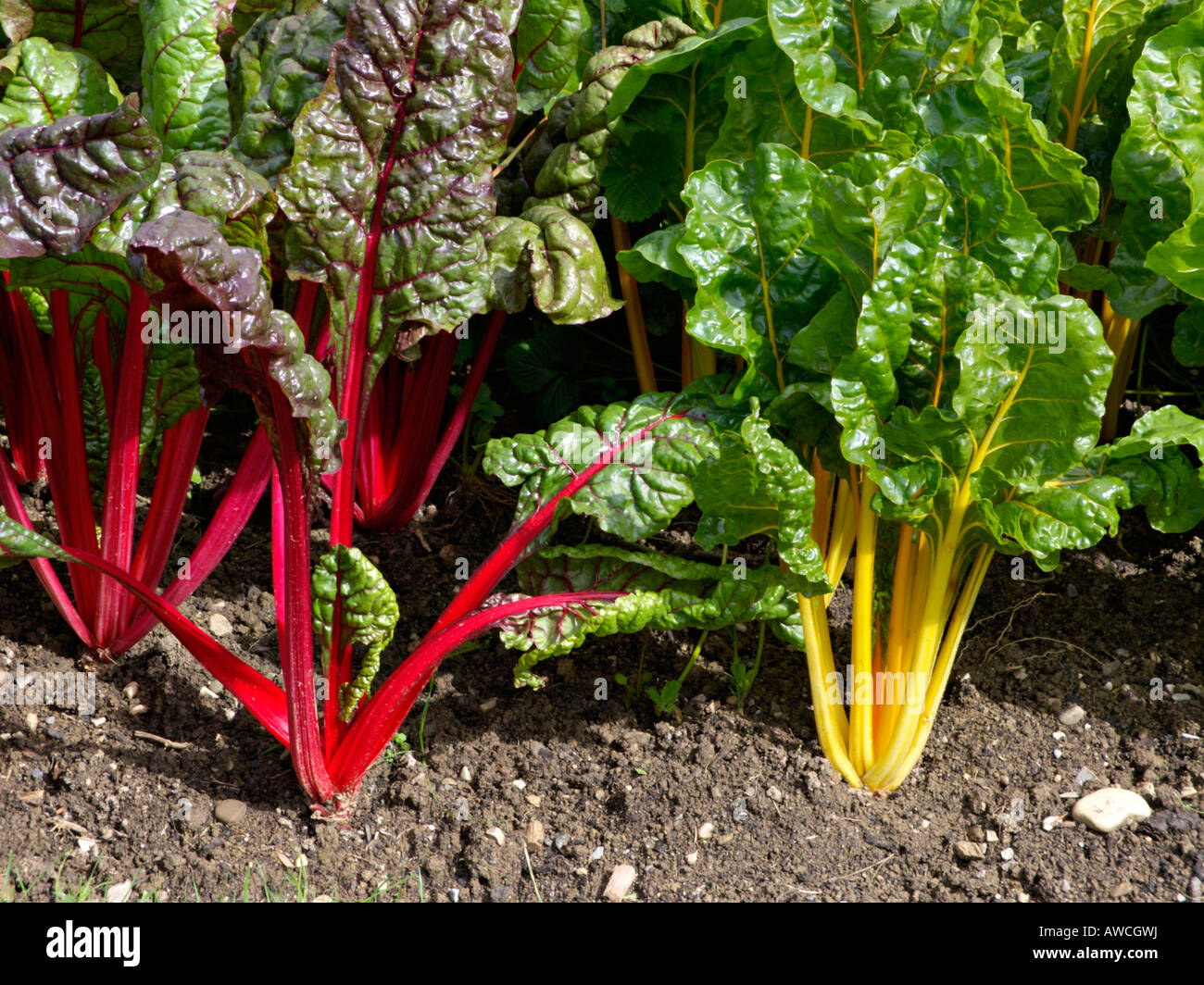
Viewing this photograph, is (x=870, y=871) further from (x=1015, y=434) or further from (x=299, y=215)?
(x=299, y=215)

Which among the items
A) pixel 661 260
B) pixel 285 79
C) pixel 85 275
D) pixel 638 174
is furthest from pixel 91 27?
pixel 661 260

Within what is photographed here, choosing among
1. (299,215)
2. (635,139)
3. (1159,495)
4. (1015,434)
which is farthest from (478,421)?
(1159,495)

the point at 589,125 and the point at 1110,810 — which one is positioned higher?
the point at 589,125

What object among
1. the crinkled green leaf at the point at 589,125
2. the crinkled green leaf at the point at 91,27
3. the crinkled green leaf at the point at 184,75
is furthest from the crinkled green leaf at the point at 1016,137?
the crinkled green leaf at the point at 91,27

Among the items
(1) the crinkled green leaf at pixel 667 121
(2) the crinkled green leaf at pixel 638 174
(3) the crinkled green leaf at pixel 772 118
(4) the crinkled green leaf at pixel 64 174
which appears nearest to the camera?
(4) the crinkled green leaf at pixel 64 174

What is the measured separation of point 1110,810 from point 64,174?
6.29 feet

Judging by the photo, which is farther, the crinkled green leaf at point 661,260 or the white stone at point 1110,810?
the crinkled green leaf at point 661,260

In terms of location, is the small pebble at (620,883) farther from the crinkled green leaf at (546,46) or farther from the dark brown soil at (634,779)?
the crinkled green leaf at (546,46)

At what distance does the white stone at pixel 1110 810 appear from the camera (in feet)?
6.25

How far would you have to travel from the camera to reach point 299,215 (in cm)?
178

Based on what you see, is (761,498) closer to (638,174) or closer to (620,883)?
(620,883)

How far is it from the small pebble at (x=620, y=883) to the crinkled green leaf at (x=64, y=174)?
128 centimetres

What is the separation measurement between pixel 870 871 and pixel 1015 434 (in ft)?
2.49

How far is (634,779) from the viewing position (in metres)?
2.03
